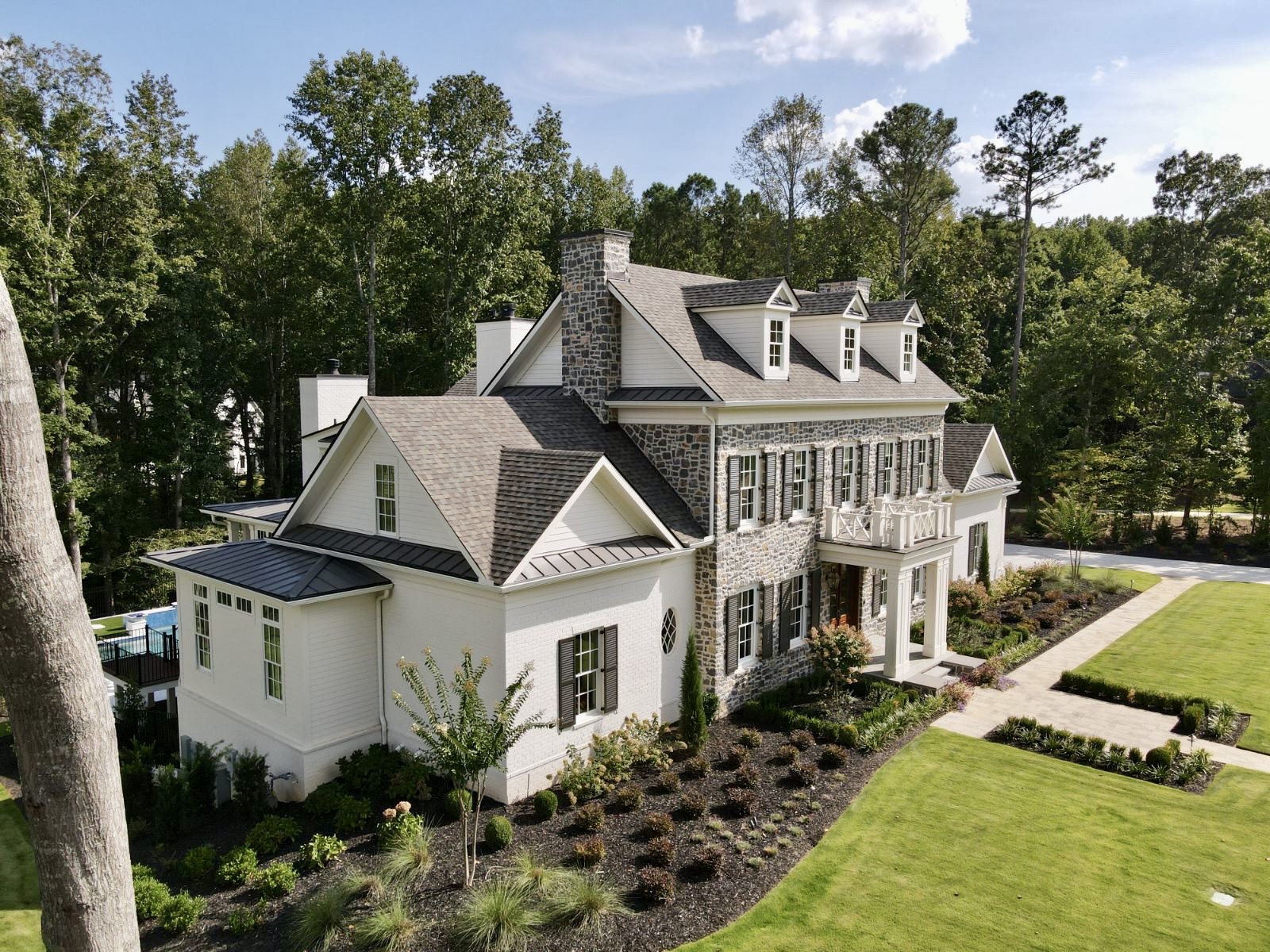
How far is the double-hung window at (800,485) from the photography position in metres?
20.0

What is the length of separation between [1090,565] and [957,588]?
11.9 m

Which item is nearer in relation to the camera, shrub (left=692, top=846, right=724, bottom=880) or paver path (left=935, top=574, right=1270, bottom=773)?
shrub (left=692, top=846, right=724, bottom=880)

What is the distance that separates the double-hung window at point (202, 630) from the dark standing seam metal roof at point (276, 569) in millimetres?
675

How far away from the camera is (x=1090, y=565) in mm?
34375

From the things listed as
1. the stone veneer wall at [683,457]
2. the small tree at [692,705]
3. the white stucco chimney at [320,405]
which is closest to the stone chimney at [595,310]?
the stone veneer wall at [683,457]

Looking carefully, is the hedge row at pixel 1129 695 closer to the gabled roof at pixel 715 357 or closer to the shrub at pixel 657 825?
the gabled roof at pixel 715 357

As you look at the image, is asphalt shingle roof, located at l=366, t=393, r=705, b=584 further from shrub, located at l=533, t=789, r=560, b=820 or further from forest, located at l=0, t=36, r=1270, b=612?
forest, located at l=0, t=36, r=1270, b=612

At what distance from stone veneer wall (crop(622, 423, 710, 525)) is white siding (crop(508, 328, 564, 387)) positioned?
3.23 metres

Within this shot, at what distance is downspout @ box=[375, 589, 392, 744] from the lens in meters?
15.6

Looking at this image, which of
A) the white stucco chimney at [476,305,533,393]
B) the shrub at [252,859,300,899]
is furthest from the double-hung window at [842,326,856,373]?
the shrub at [252,859,300,899]

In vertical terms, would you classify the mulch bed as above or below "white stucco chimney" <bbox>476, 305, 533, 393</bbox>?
below

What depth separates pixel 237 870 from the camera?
1202 cm

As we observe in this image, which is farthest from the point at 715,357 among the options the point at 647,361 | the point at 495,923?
the point at 495,923

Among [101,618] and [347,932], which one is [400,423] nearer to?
[347,932]
